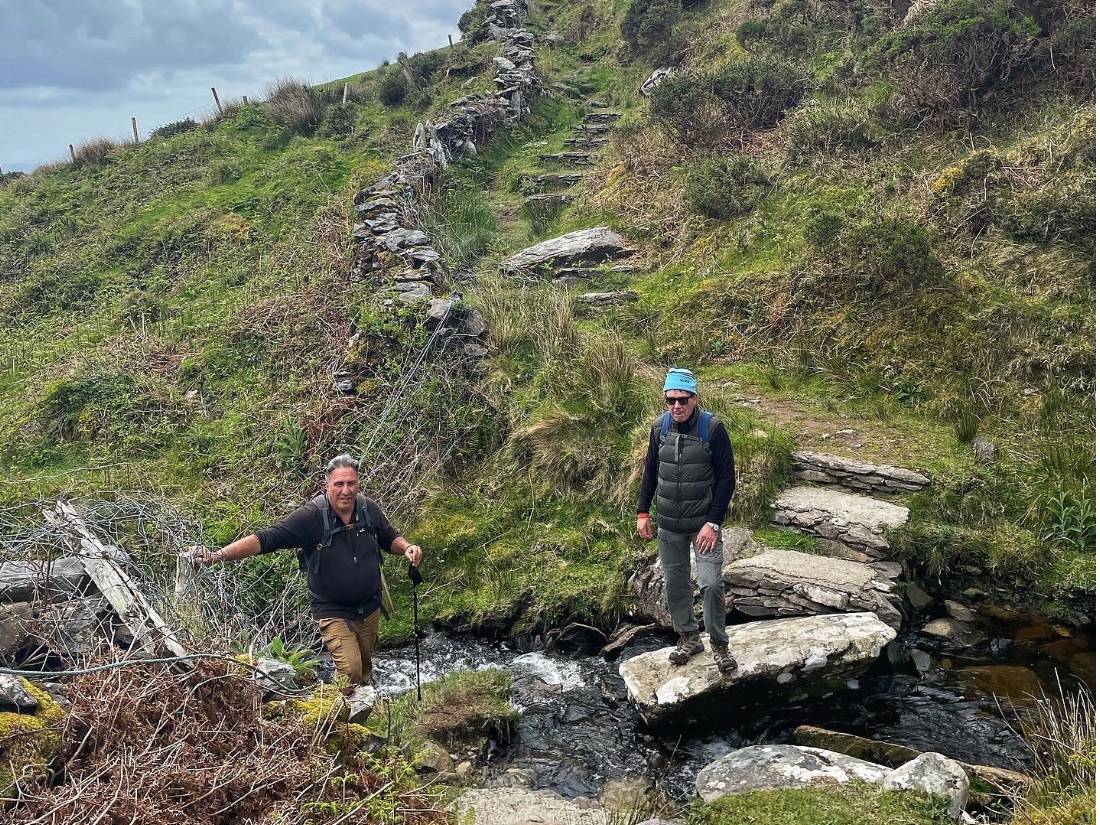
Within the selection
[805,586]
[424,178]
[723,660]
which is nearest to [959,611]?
[805,586]

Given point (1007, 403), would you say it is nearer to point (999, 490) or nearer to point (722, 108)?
point (999, 490)

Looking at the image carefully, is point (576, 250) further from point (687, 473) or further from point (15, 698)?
point (15, 698)

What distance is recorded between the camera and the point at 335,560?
4.68 meters

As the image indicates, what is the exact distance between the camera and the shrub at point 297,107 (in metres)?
20.0

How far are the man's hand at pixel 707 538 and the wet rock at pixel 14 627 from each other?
14.2 ft

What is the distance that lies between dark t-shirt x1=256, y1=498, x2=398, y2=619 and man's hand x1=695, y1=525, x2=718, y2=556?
206 centimetres

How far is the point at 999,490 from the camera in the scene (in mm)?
6531

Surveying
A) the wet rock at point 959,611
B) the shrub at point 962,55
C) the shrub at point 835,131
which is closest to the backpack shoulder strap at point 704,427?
the wet rock at point 959,611

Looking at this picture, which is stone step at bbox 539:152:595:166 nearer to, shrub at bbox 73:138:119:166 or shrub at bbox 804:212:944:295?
shrub at bbox 804:212:944:295

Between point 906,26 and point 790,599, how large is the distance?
37.2 feet

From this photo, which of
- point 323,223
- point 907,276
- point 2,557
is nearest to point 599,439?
point 907,276

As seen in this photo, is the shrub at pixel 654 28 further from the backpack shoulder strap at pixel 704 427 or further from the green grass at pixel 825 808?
the green grass at pixel 825 808

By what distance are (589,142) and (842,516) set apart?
1268 cm

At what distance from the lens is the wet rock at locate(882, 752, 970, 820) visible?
12.0ft
